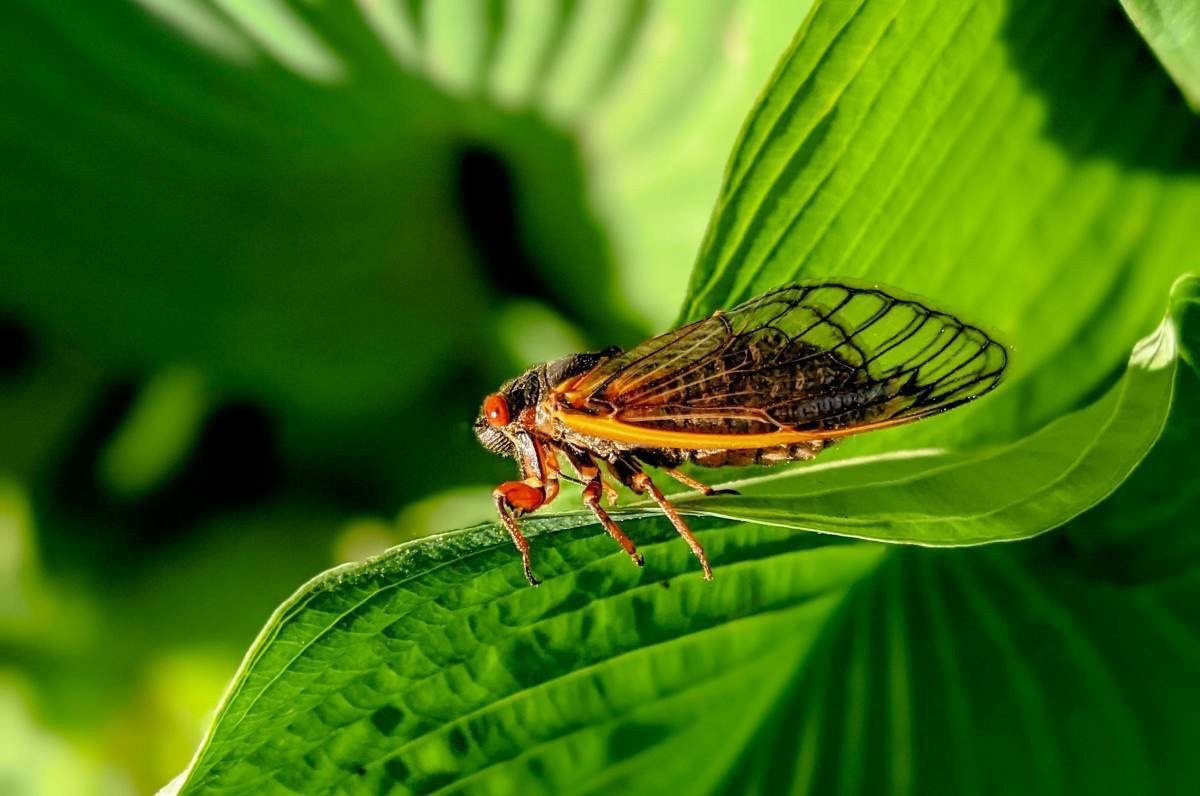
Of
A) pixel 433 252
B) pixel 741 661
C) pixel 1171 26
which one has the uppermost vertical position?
pixel 433 252

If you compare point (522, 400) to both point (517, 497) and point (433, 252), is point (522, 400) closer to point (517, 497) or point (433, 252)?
point (517, 497)

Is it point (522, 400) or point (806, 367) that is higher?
point (522, 400)

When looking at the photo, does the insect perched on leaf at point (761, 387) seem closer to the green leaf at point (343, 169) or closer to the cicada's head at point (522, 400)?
the cicada's head at point (522, 400)

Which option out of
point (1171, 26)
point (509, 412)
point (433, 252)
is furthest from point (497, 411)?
point (1171, 26)

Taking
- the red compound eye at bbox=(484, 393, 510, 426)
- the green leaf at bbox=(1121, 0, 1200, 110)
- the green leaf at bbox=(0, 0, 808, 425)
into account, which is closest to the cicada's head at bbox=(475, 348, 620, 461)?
the red compound eye at bbox=(484, 393, 510, 426)

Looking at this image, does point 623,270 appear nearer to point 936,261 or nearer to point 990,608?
point 936,261

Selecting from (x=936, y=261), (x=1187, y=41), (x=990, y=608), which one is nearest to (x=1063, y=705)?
(x=990, y=608)

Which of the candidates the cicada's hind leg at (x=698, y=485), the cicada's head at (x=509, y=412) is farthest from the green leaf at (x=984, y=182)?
the cicada's head at (x=509, y=412)
